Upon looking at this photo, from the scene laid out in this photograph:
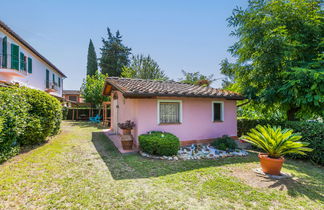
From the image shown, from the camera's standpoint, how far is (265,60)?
8320 millimetres

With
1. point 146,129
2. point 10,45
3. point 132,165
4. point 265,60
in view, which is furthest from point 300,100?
point 10,45

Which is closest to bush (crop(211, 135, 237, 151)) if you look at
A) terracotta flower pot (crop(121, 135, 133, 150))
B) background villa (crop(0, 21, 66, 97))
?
terracotta flower pot (crop(121, 135, 133, 150))

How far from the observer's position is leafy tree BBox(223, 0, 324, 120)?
7234 mm

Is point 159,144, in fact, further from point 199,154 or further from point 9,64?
point 9,64

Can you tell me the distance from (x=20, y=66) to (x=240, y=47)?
57.1ft

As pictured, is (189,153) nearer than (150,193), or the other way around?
(150,193)

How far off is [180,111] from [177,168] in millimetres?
3532

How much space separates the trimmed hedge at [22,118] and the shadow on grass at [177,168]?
321cm

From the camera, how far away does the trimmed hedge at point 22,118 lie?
5.75m

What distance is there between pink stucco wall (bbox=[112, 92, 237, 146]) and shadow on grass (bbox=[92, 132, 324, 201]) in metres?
1.72

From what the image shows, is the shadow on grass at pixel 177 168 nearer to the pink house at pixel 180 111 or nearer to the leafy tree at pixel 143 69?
the pink house at pixel 180 111

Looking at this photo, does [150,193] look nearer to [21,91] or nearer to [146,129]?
[146,129]

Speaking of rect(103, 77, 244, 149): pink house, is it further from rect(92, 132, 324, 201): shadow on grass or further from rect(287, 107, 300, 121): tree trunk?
rect(287, 107, 300, 121): tree trunk

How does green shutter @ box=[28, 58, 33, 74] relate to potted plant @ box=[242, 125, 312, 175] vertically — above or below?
above
